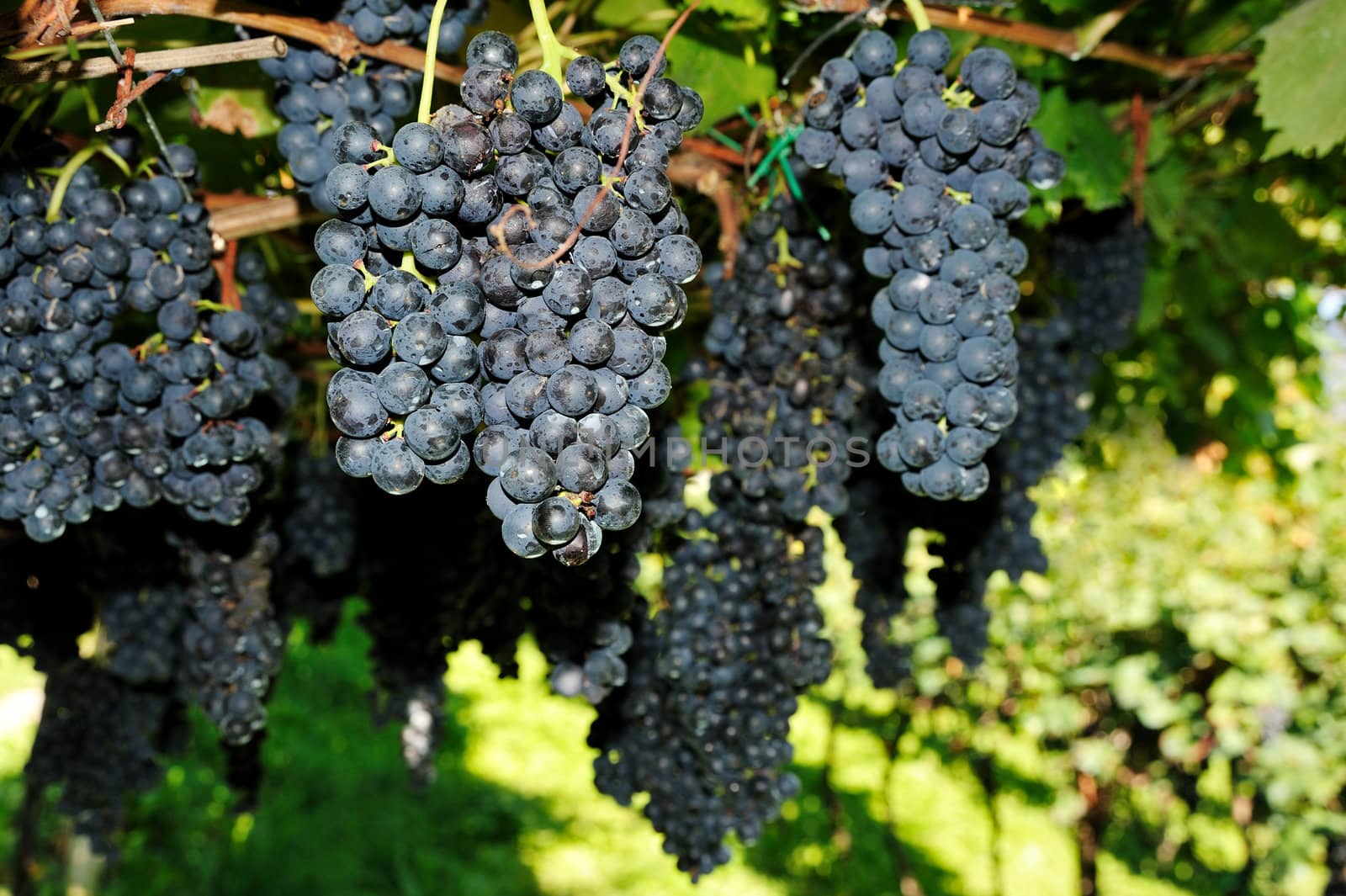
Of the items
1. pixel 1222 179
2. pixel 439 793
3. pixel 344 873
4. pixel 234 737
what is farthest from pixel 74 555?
pixel 439 793

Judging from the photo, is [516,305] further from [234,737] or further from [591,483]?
[234,737]

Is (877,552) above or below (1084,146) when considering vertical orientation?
below

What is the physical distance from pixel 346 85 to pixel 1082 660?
488 centimetres

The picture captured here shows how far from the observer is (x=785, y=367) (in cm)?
150

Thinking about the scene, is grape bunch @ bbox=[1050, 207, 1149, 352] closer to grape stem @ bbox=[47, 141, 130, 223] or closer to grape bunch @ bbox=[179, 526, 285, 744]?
grape bunch @ bbox=[179, 526, 285, 744]

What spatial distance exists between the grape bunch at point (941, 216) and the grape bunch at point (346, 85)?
472 millimetres

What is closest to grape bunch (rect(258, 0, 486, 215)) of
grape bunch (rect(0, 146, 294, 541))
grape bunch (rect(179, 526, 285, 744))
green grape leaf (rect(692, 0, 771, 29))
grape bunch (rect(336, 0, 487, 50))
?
grape bunch (rect(336, 0, 487, 50))

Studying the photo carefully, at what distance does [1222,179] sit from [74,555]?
9.45 ft

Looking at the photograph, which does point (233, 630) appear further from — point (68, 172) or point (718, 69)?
point (718, 69)

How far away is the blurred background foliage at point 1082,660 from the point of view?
1.78m

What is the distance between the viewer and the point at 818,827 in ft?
21.9

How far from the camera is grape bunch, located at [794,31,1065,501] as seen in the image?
43.6 inches

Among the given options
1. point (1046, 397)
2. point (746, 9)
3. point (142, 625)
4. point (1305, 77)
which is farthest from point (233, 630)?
point (1305, 77)

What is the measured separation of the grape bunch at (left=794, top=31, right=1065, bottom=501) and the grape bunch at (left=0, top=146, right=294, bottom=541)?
79cm
